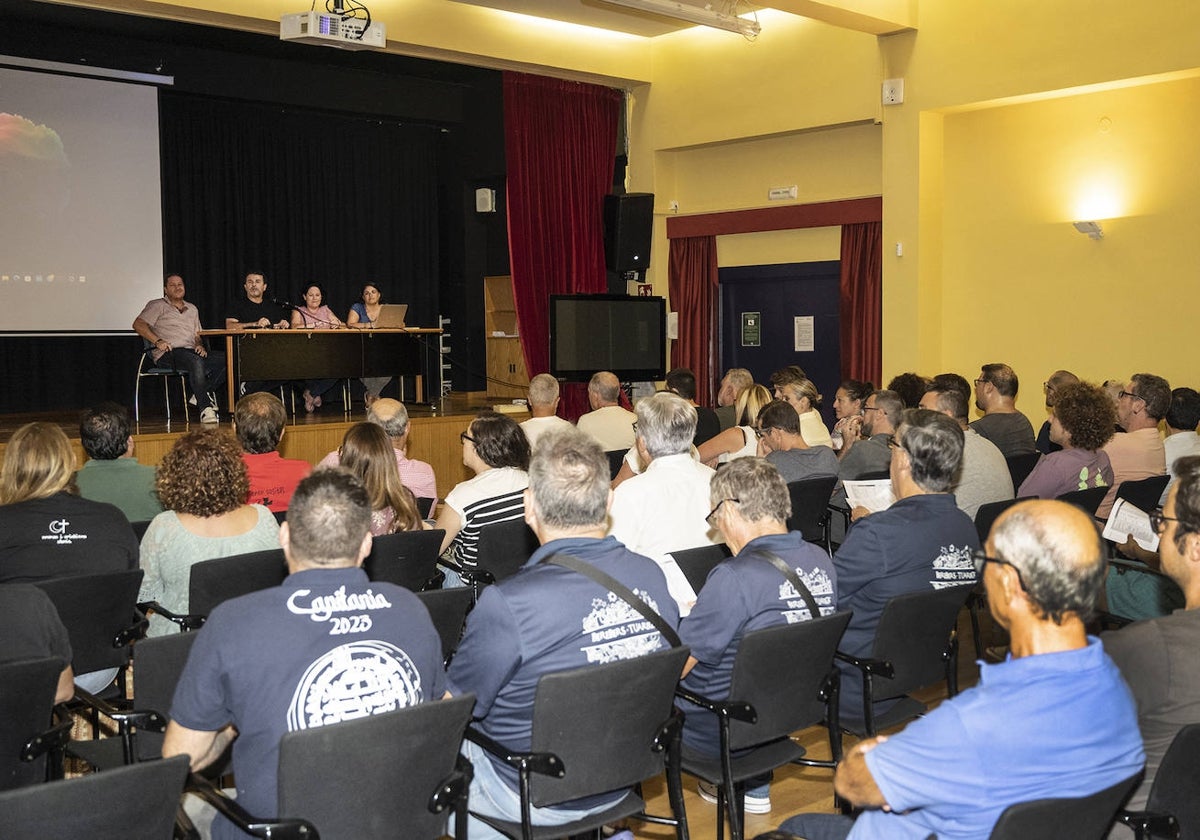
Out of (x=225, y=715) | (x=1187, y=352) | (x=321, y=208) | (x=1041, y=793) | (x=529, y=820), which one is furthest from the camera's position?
(x=321, y=208)

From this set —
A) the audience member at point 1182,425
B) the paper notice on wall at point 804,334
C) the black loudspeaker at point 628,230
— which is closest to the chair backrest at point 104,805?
the audience member at point 1182,425

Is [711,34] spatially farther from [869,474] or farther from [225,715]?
[225,715]

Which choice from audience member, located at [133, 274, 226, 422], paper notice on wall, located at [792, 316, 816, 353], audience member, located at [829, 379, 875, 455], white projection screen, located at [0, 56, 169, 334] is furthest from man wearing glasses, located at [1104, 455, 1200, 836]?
white projection screen, located at [0, 56, 169, 334]

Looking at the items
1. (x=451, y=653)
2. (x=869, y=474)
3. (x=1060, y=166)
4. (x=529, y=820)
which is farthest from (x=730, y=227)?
(x=529, y=820)

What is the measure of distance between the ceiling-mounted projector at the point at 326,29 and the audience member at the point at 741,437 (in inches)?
137

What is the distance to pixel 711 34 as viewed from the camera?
35.9ft

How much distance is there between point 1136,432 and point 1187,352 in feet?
10.9

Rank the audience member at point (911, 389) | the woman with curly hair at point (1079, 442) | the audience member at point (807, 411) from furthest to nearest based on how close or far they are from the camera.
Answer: the audience member at point (911, 389) < the audience member at point (807, 411) < the woman with curly hair at point (1079, 442)

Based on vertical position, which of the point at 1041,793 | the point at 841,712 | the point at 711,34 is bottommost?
the point at 841,712

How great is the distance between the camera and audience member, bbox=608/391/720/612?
4172 millimetres

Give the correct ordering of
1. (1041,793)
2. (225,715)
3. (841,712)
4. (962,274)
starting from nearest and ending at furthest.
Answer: (1041,793), (225,715), (841,712), (962,274)

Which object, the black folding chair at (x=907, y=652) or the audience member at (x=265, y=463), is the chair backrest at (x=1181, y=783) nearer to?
the black folding chair at (x=907, y=652)

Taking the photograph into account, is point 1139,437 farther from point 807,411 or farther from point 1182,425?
point 807,411

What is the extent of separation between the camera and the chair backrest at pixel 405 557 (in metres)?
4.27
